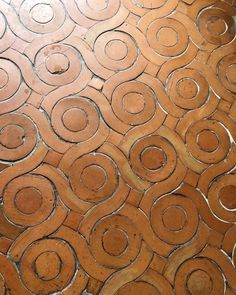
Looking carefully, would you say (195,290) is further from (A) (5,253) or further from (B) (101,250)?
(A) (5,253)

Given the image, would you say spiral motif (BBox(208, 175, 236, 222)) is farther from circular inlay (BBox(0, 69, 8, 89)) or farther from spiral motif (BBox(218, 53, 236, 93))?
circular inlay (BBox(0, 69, 8, 89))

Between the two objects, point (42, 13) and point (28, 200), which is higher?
point (42, 13)

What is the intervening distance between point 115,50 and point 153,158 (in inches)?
20.2

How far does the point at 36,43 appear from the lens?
1630 mm

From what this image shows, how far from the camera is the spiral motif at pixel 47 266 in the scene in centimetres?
131

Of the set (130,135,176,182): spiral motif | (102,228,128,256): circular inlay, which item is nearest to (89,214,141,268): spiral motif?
(102,228,128,256): circular inlay

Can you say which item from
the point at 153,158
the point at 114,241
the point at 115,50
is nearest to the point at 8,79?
the point at 115,50

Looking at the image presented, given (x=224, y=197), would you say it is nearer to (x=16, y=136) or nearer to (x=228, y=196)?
(x=228, y=196)

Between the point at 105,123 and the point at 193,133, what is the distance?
367mm

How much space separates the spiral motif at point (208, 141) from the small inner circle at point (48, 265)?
0.68 m

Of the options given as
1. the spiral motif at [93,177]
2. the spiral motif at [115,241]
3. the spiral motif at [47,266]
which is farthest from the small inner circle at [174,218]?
the spiral motif at [47,266]

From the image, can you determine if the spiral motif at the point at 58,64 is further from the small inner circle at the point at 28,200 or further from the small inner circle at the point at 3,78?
the small inner circle at the point at 28,200

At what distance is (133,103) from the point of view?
1603mm

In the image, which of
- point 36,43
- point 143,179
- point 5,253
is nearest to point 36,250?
point 5,253
